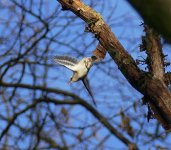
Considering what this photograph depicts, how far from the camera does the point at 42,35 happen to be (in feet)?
16.5

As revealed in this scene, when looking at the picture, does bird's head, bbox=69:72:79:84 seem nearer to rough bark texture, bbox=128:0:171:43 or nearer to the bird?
the bird

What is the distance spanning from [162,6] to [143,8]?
0.03m

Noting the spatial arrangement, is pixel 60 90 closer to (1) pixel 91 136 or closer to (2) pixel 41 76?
(2) pixel 41 76

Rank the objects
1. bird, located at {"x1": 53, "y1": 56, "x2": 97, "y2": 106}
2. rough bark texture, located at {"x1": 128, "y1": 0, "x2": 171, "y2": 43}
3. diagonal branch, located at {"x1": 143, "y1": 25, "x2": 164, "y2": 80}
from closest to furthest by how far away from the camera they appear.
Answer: rough bark texture, located at {"x1": 128, "y1": 0, "x2": 171, "y2": 43}
bird, located at {"x1": 53, "y1": 56, "x2": 97, "y2": 106}
diagonal branch, located at {"x1": 143, "y1": 25, "x2": 164, "y2": 80}

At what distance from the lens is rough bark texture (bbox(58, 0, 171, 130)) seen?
130 cm

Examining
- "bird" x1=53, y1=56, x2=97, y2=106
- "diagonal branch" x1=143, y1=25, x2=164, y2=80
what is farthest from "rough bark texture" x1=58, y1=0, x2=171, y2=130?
"bird" x1=53, y1=56, x2=97, y2=106

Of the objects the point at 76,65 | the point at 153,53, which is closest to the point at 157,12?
the point at 76,65

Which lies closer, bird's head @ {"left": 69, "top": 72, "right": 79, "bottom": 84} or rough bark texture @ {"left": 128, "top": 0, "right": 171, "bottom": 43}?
rough bark texture @ {"left": 128, "top": 0, "right": 171, "bottom": 43}

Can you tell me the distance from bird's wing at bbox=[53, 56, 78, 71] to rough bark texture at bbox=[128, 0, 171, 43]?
22.7 inches

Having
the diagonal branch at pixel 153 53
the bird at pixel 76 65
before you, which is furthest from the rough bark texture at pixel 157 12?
the diagonal branch at pixel 153 53

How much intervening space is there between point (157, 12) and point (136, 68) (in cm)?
67

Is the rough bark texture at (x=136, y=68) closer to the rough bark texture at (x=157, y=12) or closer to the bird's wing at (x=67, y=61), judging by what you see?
the bird's wing at (x=67, y=61)

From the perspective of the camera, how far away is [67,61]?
49.9 inches

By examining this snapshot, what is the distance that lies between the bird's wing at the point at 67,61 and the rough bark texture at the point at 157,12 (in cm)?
58
